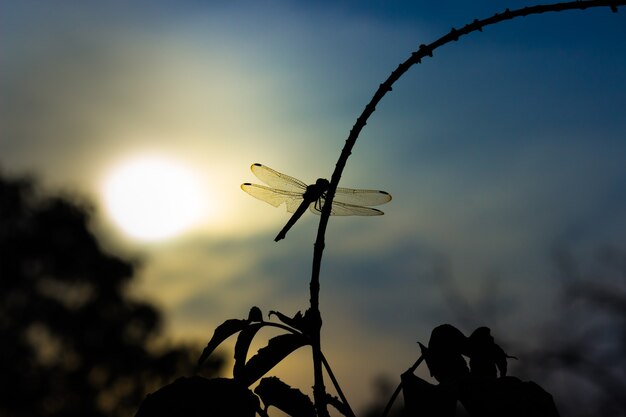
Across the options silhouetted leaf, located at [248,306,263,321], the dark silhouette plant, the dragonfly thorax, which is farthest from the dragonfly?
the dark silhouette plant

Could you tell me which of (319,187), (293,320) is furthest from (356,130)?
(319,187)

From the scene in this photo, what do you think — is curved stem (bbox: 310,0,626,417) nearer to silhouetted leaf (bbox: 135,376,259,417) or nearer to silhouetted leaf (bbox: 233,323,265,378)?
silhouetted leaf (bbox: 135,376,259,417)

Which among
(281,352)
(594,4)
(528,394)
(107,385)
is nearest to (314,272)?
(281,352)

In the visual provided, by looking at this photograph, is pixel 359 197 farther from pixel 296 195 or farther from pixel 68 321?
pixel 68 321

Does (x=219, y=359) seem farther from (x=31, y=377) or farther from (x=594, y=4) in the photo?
(x=594, y=4)

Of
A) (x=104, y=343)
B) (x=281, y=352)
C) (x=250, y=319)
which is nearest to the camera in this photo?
(x=281, y=352)
